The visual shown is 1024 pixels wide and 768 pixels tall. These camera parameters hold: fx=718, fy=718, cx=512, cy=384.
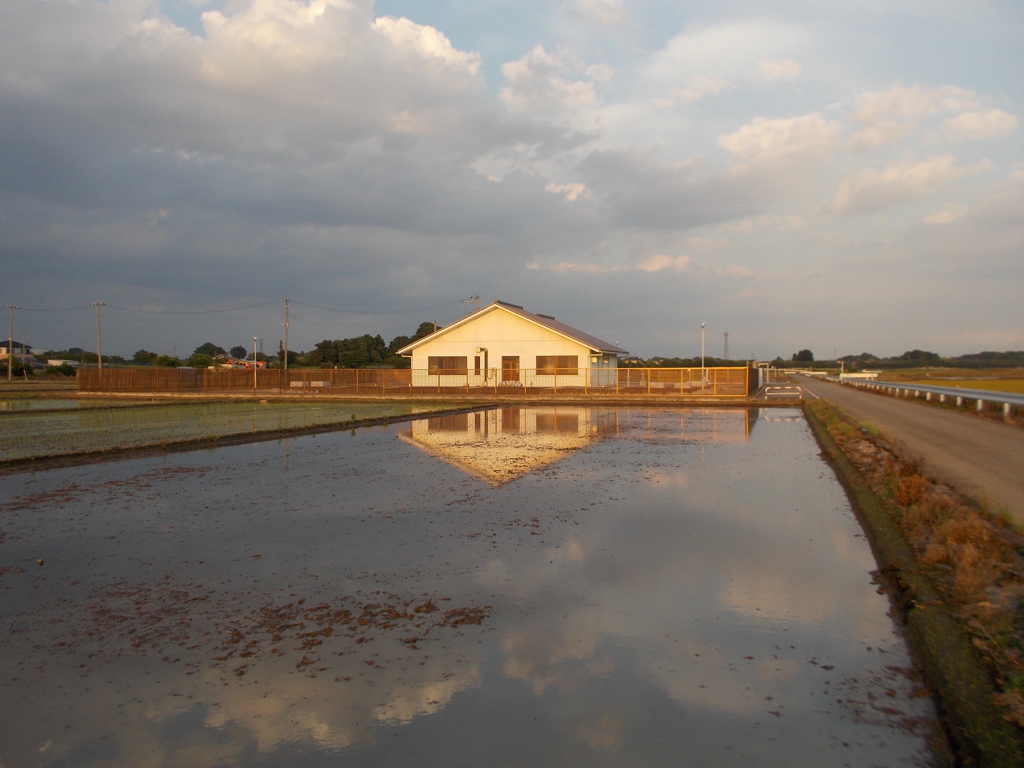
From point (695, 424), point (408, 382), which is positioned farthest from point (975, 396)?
point (408, 382)

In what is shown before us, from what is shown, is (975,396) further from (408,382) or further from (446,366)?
(408,382)

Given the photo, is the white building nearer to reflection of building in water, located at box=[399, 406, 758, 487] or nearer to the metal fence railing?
the metal fence railing

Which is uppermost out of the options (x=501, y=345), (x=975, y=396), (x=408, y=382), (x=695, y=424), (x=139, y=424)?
(x=501, y=345)

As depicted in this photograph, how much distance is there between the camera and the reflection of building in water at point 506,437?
14555 mm

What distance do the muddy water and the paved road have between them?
199 centimetres

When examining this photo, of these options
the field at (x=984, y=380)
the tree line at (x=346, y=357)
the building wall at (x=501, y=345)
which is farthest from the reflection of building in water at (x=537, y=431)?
the tree line at (x=346, y=357)

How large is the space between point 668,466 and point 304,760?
1128 cm

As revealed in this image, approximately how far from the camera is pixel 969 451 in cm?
1566

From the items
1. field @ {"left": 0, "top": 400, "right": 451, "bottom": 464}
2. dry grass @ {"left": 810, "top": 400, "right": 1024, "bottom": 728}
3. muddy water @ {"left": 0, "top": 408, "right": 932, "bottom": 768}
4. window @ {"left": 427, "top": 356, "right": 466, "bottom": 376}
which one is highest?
window @ {"left": 427, "top": 356, "right": 466, "bottom": 376}

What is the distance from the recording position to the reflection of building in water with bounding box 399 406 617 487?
14555 millimetres

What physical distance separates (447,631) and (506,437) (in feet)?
47.8

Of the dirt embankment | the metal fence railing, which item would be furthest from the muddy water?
the metal fence railing

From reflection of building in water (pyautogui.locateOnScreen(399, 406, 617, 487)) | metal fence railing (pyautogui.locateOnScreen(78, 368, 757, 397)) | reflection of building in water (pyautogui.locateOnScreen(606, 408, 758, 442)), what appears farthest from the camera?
metal fence railing (pyautogui.locateOnScreen(78, 368, 757, 397))

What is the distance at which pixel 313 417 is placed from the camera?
2705cm
